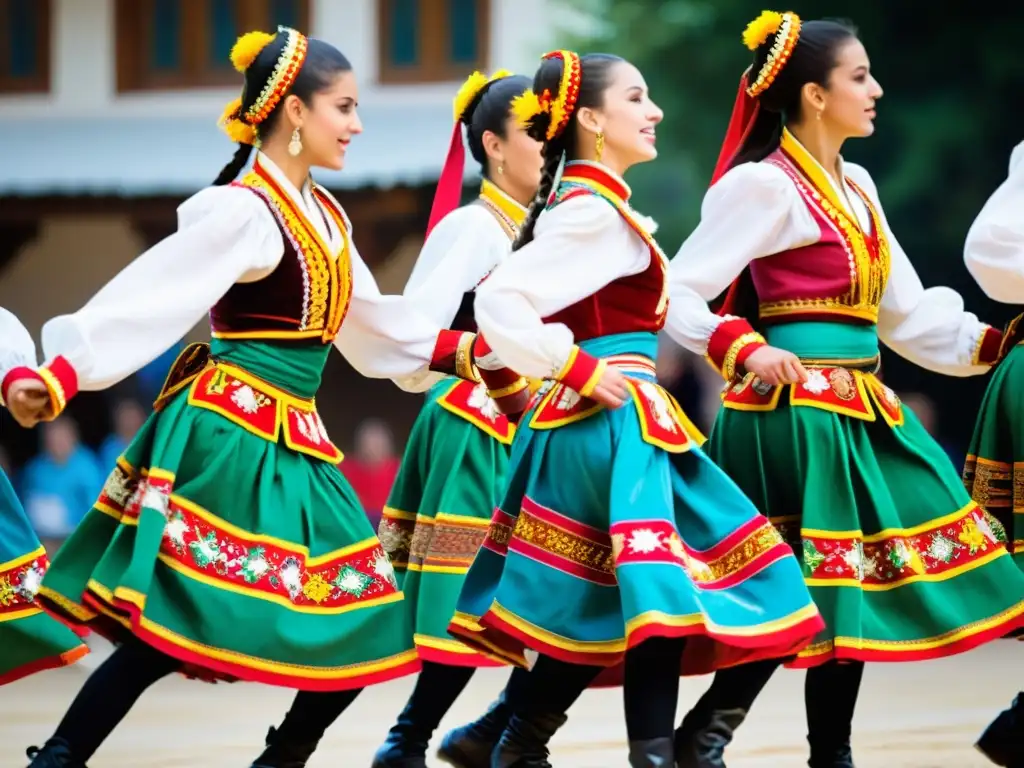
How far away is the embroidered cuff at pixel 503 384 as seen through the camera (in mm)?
3879

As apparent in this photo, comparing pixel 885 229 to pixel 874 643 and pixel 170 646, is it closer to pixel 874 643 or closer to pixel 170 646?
pixel 874 643

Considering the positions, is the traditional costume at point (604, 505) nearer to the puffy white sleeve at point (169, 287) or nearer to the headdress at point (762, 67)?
the puffy white sleeve at point (169, 287)

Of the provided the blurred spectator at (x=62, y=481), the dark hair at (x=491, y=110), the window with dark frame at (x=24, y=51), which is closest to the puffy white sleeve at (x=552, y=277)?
the dark hair at (x=491, y=110)

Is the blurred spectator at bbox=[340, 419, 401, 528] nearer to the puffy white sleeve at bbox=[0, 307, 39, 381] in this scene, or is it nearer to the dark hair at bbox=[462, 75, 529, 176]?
the dark hair at bbox=[462, 75, 529, 176]

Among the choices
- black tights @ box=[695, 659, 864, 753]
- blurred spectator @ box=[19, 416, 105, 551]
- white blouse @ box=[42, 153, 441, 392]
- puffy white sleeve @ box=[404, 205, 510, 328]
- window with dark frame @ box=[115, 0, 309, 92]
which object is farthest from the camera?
window with dark frame @ box=[115, 0, 309, 92]

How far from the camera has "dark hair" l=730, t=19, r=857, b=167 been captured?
4148 millimetres

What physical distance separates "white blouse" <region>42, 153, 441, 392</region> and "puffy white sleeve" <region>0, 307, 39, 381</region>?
9.2 inches

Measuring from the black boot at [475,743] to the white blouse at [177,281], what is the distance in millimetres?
1070

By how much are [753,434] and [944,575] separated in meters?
0.46

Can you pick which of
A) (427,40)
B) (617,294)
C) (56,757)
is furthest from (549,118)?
(427,40)

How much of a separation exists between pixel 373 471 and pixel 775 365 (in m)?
4.97

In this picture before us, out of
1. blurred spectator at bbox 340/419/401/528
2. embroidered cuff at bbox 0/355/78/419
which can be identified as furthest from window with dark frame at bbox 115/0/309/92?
embroidered cuff at bbox 0/355/78/419

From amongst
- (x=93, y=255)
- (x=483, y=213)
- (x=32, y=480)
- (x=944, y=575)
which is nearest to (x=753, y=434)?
(x=944, y=575)

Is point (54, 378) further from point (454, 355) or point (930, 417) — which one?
point (930, 417)
